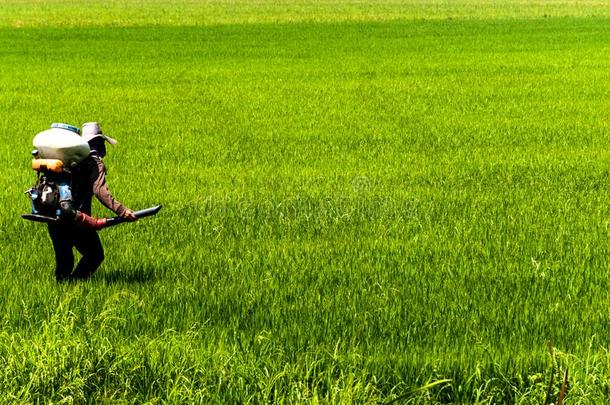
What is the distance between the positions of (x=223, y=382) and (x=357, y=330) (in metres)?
1.03

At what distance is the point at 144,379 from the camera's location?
391 cm

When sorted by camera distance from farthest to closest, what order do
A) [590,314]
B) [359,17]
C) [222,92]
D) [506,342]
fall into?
[359,17] < [222,92] < [590,314] < [506,342]

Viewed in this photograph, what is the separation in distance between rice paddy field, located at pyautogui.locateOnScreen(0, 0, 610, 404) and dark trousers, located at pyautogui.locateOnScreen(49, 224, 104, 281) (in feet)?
0.40

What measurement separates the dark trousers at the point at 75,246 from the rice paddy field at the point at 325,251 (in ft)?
0.40

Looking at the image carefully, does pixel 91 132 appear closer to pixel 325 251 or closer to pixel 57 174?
pixel 57 174

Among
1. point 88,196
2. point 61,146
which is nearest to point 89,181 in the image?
point 88,196

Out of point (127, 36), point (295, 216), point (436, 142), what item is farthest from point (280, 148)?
point (127, 36)

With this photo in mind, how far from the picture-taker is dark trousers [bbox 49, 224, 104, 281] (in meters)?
4.62

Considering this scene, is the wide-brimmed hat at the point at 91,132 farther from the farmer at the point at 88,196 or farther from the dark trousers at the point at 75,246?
the dark trousers at the point at 75,246

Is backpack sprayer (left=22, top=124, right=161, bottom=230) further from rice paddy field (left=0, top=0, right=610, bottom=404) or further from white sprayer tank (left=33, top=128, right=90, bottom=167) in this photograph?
rice paddy field (left=0, top=0, right=610, bottom=404)

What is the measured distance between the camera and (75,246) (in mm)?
4734

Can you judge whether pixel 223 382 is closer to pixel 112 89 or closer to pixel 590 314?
pixel 590 314

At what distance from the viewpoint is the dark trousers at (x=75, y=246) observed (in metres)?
4.62

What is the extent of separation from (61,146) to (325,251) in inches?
102
